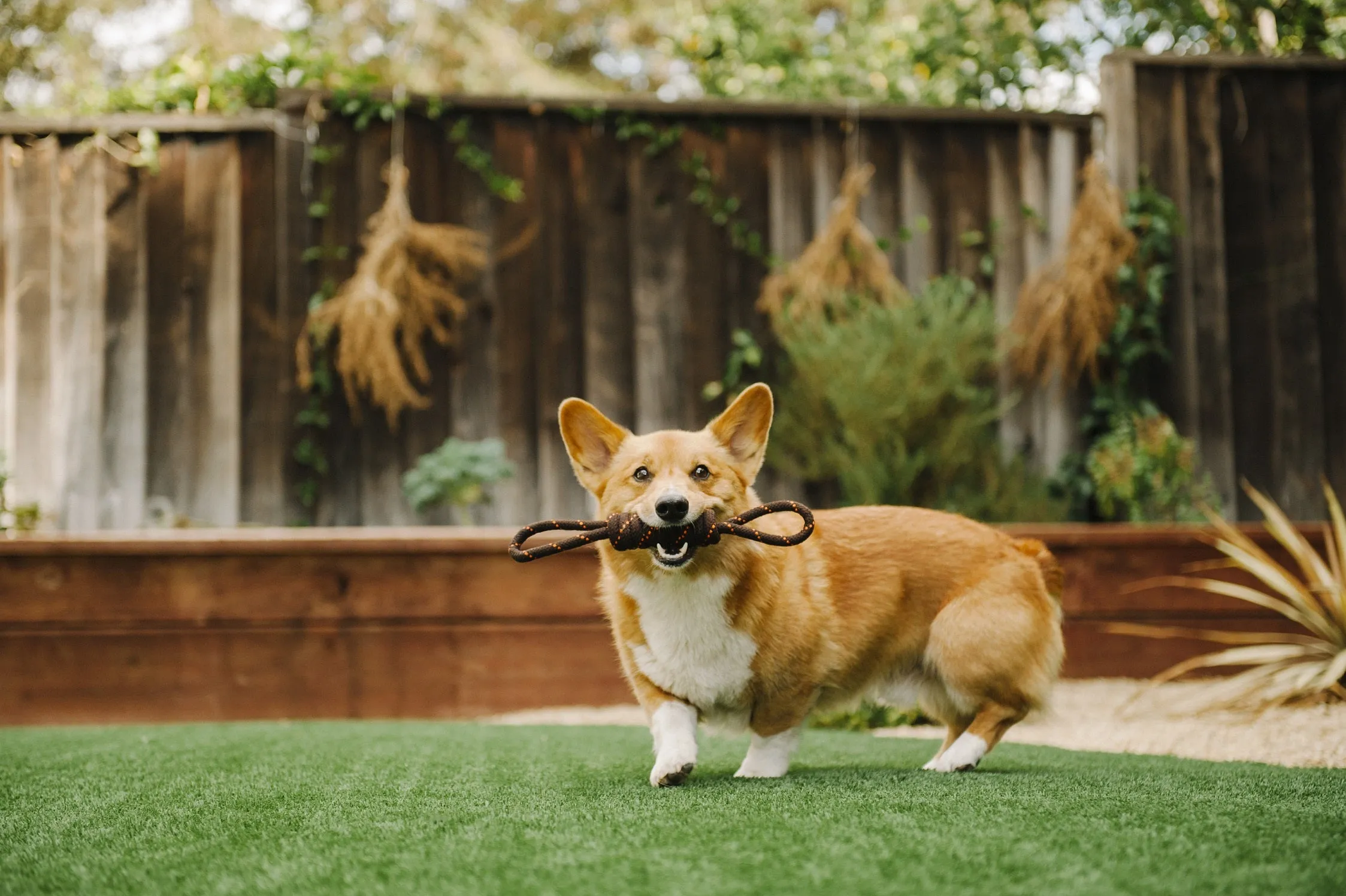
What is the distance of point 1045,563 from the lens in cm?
300

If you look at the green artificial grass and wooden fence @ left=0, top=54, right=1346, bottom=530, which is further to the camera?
wooden fence @ left=0, top=54, right=1346, bottom=530

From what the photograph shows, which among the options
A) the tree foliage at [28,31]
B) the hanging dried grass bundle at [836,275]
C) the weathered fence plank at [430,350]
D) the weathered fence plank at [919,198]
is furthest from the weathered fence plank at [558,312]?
the tree foliage at [28,31]

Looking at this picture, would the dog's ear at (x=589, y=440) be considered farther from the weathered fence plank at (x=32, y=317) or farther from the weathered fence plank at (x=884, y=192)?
the weathered fence plank at (x=32, y=317)

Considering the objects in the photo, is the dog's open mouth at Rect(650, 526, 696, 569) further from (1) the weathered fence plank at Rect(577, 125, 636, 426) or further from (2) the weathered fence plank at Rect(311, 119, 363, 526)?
(2) the weathered fence plank at Rect(311, 119, 363, 526)

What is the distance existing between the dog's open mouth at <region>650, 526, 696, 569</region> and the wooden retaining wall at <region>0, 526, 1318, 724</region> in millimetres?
2208

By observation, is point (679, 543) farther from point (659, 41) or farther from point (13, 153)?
point (659, 41)

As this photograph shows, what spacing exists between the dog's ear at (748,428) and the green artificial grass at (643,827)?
0.78 m

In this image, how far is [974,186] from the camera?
241 inches

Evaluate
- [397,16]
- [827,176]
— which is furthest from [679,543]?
[397,16]

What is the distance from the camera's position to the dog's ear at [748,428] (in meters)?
2.82

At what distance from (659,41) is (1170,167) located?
8185 mm

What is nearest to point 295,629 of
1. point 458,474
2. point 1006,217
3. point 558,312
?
point 458,474

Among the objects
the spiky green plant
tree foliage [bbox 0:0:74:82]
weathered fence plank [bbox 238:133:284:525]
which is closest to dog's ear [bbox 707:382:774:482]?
the spiky green plant

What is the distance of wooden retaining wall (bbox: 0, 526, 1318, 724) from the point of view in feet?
15.0
